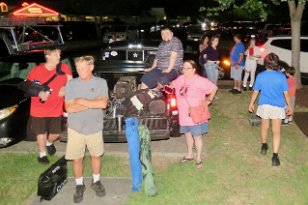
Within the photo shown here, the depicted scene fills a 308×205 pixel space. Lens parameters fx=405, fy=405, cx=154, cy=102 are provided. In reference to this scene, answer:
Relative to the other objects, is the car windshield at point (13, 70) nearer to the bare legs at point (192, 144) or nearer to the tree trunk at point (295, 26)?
the bare legs at point (192, 144)

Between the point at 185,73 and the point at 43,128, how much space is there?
2.42 meters

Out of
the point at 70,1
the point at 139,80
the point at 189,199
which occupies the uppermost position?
the point at 70,1

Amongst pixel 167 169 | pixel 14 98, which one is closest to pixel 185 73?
A: pixel 167 169

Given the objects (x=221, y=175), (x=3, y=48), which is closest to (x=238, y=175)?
(x=221, y=175)

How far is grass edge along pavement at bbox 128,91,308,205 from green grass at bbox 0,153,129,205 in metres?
0.85

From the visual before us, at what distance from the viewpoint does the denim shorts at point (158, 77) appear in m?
7.36

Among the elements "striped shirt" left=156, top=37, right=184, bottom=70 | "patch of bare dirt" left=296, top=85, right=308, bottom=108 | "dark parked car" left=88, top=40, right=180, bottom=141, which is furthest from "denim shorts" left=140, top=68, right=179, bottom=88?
"patch of bare dirt" left=296, top=85, right=308, bottom=108

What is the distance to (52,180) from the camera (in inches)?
208

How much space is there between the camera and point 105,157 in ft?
22.5

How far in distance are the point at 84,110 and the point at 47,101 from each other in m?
1.47

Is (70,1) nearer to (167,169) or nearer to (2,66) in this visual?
(2,66)

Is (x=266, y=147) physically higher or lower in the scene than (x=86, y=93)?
lower

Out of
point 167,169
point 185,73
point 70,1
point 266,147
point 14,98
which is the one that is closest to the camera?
point 185,73

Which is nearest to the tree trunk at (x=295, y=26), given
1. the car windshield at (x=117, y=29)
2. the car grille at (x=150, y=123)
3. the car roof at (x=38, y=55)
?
the car roof at (x=38, y=55)
